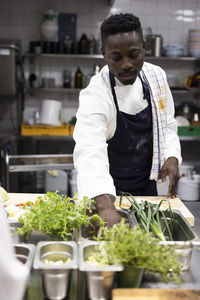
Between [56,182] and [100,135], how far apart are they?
9.58ft

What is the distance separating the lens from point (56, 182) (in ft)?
14.7

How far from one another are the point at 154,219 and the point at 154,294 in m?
0.40

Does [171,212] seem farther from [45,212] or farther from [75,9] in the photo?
[75,9]

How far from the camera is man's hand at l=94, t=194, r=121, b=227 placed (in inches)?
49.3

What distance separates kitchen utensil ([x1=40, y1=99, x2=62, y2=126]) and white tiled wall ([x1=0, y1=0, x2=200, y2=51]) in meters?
0.97

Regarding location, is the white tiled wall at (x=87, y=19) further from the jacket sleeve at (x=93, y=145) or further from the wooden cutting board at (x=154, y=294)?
the wooden cutting board at (x=154, y=294)

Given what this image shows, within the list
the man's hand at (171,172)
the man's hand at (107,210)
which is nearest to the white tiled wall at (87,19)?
the man's hand at (171,172)

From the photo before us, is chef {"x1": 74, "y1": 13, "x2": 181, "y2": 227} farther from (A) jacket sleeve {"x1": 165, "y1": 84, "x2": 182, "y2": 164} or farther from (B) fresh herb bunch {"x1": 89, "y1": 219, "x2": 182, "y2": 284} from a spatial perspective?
(B) fresh herb bunch {"x1": 89, "y1": 219, "x2": 182, "y2": 284}

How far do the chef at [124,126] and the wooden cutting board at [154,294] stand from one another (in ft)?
1.16

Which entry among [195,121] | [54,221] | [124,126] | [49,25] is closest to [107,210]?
[54,221]

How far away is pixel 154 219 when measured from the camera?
135 cm

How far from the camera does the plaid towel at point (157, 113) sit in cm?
195

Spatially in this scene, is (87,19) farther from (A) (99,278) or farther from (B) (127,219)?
(A) (99,278)

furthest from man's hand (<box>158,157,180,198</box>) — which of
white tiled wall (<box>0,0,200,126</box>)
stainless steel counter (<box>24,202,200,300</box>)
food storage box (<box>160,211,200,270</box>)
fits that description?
white tiled wall (<box>0,0,200,126</box>)
